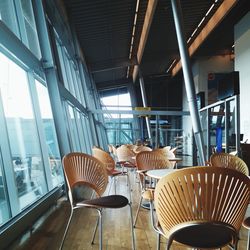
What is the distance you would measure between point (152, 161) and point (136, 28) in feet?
26.2

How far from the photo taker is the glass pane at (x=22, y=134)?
268 cm

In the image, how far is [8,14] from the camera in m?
3.16

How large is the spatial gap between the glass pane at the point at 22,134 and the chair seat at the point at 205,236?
1838mm

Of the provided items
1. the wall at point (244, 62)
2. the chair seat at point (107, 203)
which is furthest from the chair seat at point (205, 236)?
the wall at point (244, 62)

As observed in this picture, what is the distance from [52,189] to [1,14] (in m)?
2.32

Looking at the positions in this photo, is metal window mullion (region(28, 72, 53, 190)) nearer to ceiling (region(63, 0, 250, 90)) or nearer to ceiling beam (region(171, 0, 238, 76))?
ceiling (region(63, 0, 250, 90))

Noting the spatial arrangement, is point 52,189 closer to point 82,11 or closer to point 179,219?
point 179,219

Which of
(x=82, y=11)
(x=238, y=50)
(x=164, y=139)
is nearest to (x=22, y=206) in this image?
(x=82, y=11)

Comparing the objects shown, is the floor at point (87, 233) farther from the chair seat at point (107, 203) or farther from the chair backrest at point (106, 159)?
the chair backrest at point (106, 159)

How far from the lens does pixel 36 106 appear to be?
140 inches

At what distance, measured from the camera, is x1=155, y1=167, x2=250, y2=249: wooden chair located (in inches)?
49.2

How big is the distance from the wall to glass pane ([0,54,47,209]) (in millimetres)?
7159

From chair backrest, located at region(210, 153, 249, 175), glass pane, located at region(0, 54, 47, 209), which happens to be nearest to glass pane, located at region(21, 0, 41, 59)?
glass pane, located at region(0, 54, 47, 209)

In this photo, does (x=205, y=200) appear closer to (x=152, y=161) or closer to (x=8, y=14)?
(x=152, y=161)
